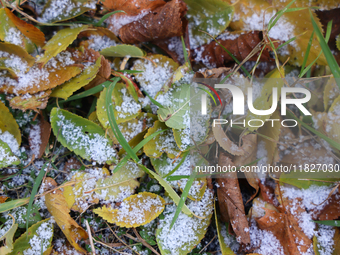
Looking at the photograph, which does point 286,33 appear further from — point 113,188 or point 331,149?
point 113,188

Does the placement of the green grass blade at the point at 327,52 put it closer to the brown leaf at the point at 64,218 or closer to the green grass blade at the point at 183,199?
the green grass blade at the point at 183,199

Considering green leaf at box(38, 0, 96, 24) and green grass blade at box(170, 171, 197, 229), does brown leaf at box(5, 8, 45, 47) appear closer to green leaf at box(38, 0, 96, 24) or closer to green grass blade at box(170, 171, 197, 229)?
green leaf at box(38, 0, 96, 24)

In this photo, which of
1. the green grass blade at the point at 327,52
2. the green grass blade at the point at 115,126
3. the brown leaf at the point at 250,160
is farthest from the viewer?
the brown leaf at the point at 250,160

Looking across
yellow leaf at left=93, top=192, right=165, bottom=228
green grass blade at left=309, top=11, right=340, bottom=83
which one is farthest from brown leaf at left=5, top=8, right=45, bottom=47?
green grass blade at left=309, top=11, right=340, bottom=83

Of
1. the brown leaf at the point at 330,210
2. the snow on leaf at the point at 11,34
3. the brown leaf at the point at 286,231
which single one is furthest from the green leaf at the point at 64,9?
the brown leaf at the point at 330,210

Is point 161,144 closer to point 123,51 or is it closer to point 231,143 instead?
A: point 231,143

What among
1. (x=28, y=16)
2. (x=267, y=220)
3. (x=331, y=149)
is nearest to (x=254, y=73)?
(x=331, y=149)
